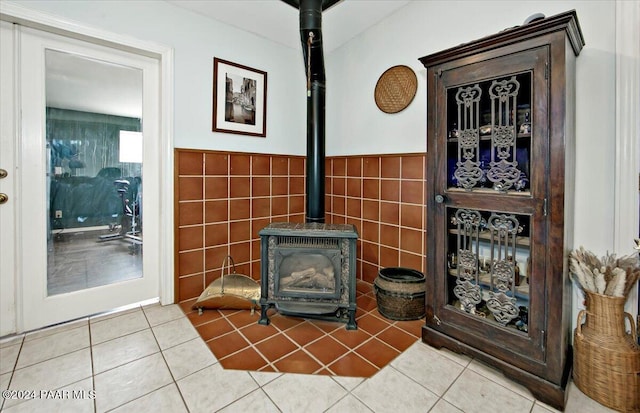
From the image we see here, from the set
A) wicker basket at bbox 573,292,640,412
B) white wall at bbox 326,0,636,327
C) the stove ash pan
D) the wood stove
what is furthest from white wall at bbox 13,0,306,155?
wicker basket at bbox 573,292,640,412

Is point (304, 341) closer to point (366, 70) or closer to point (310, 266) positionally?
point (310, 266)

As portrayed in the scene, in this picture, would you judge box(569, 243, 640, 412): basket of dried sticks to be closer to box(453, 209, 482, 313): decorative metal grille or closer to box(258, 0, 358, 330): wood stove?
box(453, 209, 482, 313): decorative metal grille

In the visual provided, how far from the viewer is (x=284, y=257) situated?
187cm

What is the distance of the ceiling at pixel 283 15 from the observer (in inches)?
82.2

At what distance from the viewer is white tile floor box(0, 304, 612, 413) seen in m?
1.23

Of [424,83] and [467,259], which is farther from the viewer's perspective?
[424,83]

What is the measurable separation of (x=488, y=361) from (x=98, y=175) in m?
2.68

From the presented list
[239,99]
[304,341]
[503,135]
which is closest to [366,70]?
[239,99]

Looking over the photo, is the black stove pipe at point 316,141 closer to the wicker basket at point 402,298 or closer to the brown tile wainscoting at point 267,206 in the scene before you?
the brown tile wainscoting at point 267,206

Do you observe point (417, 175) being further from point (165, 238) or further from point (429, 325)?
point (165, 238)

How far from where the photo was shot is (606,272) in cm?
126

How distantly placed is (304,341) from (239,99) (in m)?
1.96

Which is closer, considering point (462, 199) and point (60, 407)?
point (60, 407)

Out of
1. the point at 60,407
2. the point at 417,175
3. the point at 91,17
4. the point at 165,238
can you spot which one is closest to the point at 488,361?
the point at 417,175
